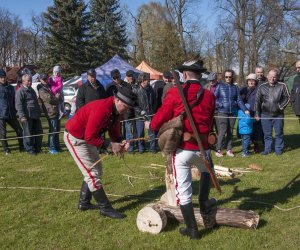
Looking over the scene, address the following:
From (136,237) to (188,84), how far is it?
6.52 ft

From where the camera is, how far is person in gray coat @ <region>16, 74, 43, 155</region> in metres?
9.70

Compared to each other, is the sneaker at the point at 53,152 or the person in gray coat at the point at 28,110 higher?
the person in gray coat at the point at 28,110

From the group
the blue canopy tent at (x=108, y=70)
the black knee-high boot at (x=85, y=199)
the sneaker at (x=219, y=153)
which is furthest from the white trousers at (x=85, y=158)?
the blue canopy tent at (x=108, y=70)

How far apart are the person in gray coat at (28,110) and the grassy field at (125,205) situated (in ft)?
2.85

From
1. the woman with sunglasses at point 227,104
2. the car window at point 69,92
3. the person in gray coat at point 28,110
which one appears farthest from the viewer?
the car window at point 69,92

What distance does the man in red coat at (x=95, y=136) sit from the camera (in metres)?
4.89

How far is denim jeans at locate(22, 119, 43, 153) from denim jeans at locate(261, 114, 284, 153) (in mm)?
5816

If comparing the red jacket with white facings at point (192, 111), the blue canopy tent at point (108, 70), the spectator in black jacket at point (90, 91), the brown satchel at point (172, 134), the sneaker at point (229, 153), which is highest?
the blue canopy tent at point (108, 70)

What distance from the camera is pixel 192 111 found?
441 centimetres

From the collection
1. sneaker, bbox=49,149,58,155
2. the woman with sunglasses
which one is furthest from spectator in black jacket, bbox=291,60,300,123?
sneaker, bbox=49,149,58,155

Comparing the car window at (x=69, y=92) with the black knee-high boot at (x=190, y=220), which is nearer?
the black knee-high boot at (x=190, y=220)

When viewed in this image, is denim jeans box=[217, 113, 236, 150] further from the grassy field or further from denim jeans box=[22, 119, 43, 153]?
denim jeans box=[22, 119, 43, 153]

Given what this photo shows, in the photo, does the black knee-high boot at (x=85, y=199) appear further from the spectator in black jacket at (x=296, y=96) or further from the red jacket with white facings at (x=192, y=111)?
the spectator in black jacket at (x=296, y=96)

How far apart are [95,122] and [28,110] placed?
553 cm
